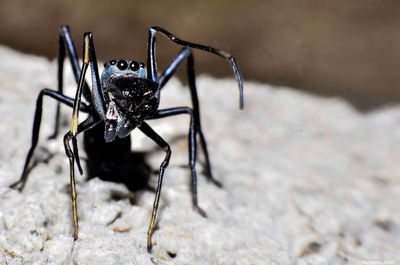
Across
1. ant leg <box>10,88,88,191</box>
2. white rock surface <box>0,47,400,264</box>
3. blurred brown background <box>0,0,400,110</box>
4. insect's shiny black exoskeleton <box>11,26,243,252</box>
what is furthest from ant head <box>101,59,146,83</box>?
blurred brown background <box>0,0,400,110</box>

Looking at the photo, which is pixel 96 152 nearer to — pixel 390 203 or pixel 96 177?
pixel 96 177

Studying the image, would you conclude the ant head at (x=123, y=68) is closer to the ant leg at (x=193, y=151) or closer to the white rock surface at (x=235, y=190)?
the ant leg at (x=193, y=151)

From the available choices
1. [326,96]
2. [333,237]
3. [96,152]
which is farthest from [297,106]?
[96,152]

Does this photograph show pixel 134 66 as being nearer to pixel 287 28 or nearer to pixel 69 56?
pixel 69 56

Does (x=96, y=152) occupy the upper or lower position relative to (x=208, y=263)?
upper

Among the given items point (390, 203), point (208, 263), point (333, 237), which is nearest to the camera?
point (208, 263)

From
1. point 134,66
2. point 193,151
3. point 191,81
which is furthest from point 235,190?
point 134,66

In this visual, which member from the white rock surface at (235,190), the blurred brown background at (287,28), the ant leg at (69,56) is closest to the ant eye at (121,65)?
the ant leg at (69,56)
